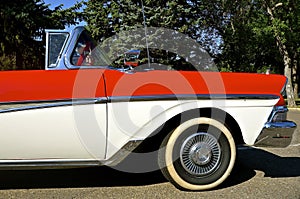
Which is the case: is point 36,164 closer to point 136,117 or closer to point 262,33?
point 136,117

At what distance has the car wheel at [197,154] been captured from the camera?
10.9 feet

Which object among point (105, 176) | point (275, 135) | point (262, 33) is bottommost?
point (105, 176)

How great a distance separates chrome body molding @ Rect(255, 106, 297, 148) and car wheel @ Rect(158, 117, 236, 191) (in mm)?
336

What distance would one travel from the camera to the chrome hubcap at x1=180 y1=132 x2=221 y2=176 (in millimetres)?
3348

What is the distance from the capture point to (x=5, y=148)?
3080mm

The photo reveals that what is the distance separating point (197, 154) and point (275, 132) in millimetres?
833

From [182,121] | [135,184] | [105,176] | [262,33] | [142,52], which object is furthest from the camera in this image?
[262,33]

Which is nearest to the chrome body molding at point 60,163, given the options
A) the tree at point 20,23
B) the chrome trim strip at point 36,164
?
the chrome trim strip at point 36,164

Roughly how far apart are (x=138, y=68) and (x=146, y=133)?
0.82 m

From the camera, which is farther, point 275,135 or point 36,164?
point 275,135

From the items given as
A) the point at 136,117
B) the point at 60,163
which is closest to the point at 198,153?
the point at 136,117

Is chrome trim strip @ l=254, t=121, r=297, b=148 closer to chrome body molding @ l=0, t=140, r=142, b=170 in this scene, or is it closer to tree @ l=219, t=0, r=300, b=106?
chrome body molding @ l=0, t=140, r=142, b=170

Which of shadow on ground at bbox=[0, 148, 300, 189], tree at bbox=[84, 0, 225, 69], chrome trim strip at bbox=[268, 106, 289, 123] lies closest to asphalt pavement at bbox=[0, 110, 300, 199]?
shadow on ground at bbox=[0, 148, 300, 189]

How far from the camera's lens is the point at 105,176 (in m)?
3.92
